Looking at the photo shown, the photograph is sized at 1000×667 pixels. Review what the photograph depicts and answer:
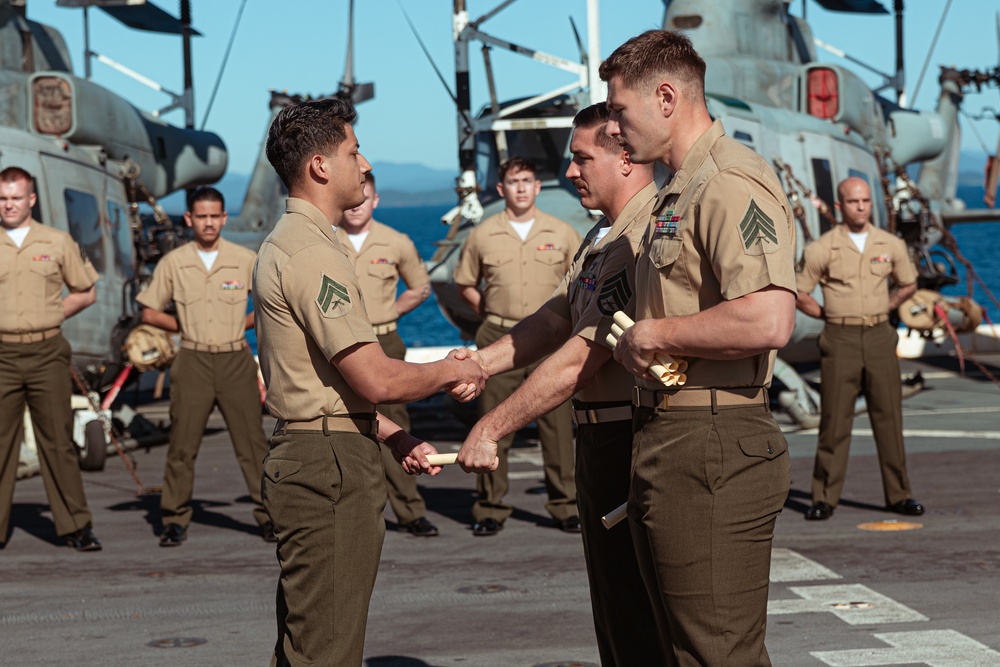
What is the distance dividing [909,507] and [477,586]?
9.79ft

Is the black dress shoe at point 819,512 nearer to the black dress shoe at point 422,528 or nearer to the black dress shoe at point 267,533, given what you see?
the black dress shoe at point 422,528

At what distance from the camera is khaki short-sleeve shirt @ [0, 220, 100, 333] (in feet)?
24.8

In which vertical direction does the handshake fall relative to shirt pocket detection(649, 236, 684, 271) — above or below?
below

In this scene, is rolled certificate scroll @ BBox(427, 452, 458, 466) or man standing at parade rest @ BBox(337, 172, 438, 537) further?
man standing at parade rest @ BBox(337, 172, 438, 537)

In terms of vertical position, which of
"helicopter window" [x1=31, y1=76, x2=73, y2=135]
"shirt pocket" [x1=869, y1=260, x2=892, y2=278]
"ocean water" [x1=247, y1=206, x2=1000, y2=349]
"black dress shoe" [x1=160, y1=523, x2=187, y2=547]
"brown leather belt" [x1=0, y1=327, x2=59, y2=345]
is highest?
"helicopter window" [x1=31, y1=76, x2=73, y2=135]

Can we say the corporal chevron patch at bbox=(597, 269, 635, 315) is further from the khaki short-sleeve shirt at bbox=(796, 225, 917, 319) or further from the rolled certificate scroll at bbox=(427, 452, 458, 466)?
the khaki short-sleeve shirt at bbox=(796, 225, 917, 319)

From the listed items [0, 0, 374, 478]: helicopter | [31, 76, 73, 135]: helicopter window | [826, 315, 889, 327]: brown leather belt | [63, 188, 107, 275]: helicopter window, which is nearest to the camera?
[826, 315, 889, 327]: brown leather belt

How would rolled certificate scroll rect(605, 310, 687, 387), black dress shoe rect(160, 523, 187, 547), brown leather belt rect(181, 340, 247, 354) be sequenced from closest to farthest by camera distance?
rolled certificate scroll rect(605, 310, 687, 387) → black dress shoe rect(160, 523, 187, 547) → brown leather belt rect(181, 340, 247, 354)

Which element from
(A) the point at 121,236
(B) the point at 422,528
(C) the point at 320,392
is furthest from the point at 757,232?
(A) the point at 121,236

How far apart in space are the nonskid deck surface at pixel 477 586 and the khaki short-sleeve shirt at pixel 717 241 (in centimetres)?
209

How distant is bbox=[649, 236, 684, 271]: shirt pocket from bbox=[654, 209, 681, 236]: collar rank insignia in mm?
15

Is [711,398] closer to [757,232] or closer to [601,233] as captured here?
[757,232]

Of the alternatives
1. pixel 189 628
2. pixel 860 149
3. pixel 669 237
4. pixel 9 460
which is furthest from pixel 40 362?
pixel 860 149

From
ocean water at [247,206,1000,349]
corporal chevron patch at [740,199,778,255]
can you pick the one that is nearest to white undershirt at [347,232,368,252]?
ocean water at [247,206,1000,349]
